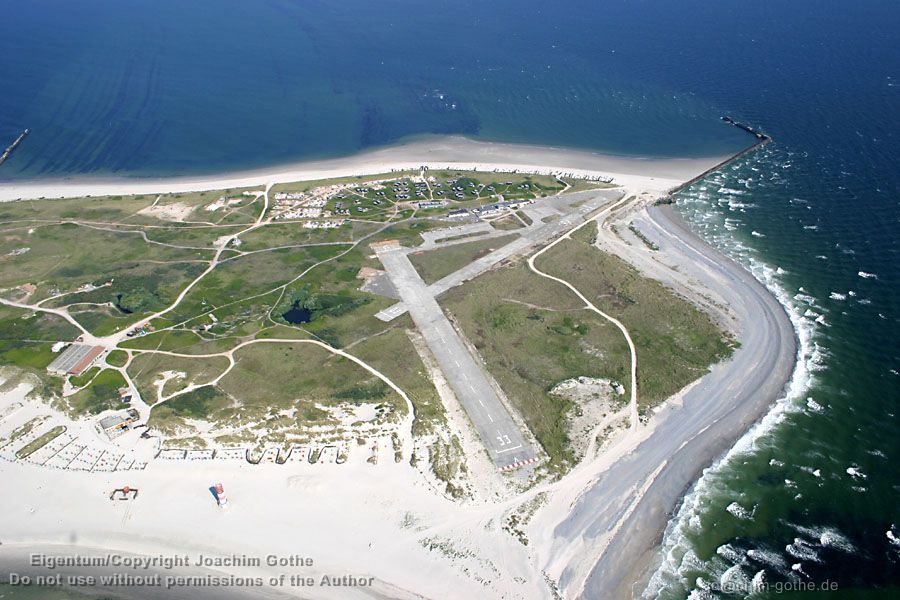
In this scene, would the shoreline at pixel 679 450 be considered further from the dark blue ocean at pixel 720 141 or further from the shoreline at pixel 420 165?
the shoreline at pixel 420 165

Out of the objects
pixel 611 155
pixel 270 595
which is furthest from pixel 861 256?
pixel 270 595

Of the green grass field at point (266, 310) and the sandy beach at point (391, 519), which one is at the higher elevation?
the green grass field at point (266, 310)

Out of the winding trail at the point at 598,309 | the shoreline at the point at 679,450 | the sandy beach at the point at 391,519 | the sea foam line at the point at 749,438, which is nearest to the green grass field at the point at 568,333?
the winding trail at the point at 598,309

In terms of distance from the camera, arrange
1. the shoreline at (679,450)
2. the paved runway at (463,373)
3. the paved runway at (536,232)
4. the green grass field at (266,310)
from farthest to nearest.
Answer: the paved runway at (536,232), the green grass field at (266,310), the paved runway at (463,373), the shoreline at (679,450)

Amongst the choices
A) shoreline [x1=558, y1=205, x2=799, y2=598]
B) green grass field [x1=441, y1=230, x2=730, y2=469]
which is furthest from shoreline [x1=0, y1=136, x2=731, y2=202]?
shoreline [x1=558, y1=205, x2=799, y2=598]

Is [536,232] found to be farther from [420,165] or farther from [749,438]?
[749,438]

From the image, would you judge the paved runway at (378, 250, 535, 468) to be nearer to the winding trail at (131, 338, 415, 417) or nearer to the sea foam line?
the winding trail at (131, 338, 415, 417)

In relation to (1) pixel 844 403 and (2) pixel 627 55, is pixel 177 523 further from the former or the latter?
(2) pixel 627 55
